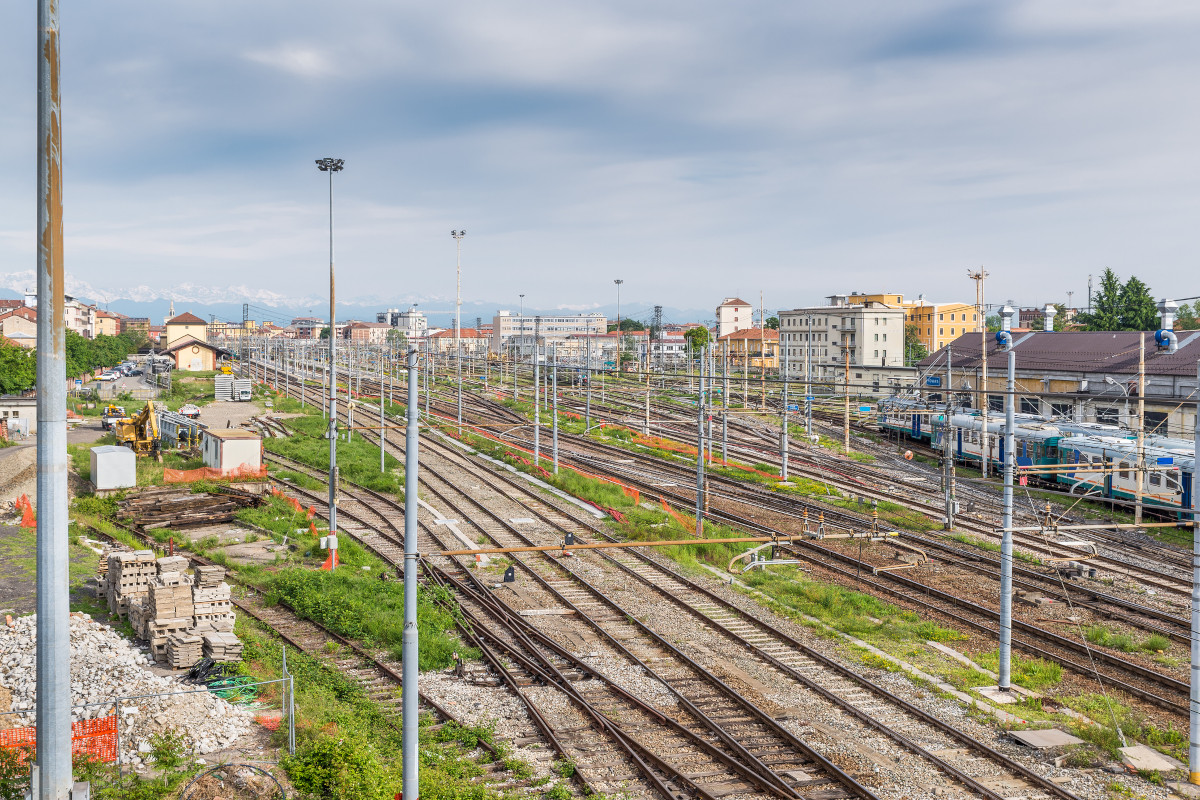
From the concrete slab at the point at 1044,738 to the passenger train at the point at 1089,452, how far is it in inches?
423

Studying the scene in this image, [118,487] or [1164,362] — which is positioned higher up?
[1164,362]

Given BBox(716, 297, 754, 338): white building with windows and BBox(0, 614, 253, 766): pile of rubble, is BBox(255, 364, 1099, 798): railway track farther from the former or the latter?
BBox(716, 297, 754, 338): white building with windows

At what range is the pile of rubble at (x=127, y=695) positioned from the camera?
11.9 metres

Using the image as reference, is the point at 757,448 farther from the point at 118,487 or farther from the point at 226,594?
the point at 226,594

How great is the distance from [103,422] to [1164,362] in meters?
53.9

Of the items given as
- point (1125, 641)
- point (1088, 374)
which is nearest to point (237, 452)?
point (1125, 641)

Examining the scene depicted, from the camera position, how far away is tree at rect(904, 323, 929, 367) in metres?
94.4

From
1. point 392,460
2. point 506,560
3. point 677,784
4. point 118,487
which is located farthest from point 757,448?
point 677,784

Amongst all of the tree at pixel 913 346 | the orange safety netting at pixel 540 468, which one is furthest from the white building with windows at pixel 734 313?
the orange safety netting at pixel 540 468

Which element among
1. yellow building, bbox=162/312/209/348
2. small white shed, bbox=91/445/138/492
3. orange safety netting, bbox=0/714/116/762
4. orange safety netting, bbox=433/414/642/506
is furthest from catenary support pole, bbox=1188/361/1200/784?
yellow building, bbox=162/312/209/348

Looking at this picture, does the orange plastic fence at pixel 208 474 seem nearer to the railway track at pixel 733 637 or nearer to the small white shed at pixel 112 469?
the small white shed at pixel 112 469

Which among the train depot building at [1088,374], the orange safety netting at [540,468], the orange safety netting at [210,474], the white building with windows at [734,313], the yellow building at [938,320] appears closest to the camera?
the orange safety netting at [540,468]

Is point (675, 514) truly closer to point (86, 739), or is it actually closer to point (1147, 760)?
point (1147, 760)

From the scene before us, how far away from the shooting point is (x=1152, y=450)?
30.1 m
